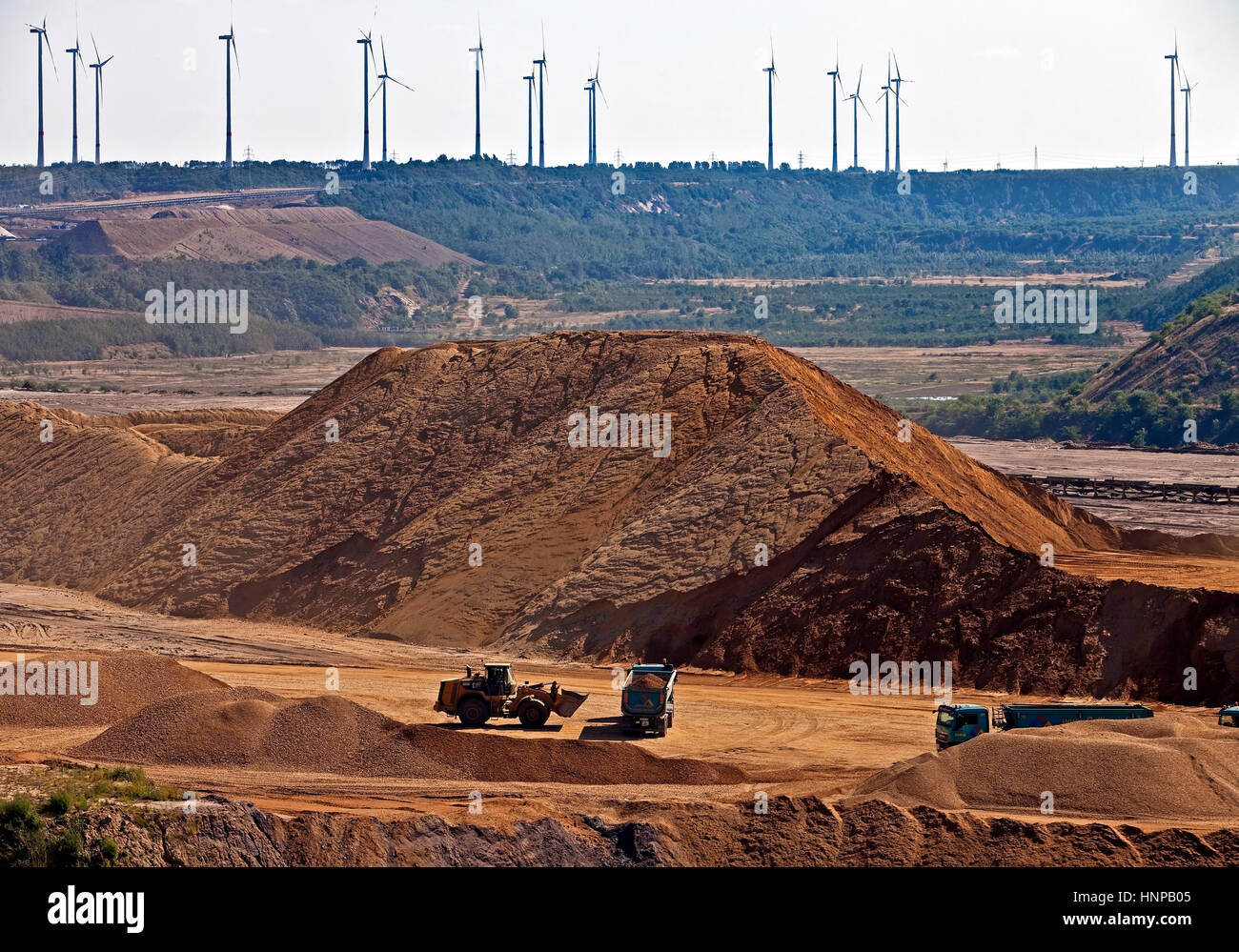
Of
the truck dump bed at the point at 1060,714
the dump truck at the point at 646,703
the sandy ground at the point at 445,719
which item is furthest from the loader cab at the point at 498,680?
the truck dump bed at the point at 1060,714

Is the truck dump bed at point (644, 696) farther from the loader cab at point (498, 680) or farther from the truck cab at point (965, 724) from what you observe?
the truck cab at point (965, 724)

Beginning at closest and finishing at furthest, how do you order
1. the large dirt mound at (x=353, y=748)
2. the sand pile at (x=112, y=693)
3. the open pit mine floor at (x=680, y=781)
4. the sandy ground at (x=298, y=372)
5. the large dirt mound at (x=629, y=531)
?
1. the open pit mine floor at (x=680, y=781)
2. the large dirt mound at (x=353, y=748)
3. the sand pile at (x=112, y=693)
4. the large dirt mound at (x=629, y=531)
5. the sandy ground at (x=298, y=372)

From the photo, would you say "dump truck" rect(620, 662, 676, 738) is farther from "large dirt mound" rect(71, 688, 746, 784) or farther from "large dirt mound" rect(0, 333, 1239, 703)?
"large dirt mound" rect(0, 333, 1239, 703)

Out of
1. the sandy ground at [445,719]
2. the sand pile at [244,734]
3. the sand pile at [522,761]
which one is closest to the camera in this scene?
the sandy ground at [445,719]

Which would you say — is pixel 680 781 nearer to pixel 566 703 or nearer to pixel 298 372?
pixel 566 703

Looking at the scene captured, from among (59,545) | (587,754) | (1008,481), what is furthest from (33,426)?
(587,754)

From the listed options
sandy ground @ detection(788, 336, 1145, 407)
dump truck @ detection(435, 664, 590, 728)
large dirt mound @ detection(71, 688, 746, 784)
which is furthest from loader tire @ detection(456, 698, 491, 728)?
sandy ground @ detection(788, 336, 1145, 407)

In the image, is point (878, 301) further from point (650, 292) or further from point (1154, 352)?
point (1154, 352)
